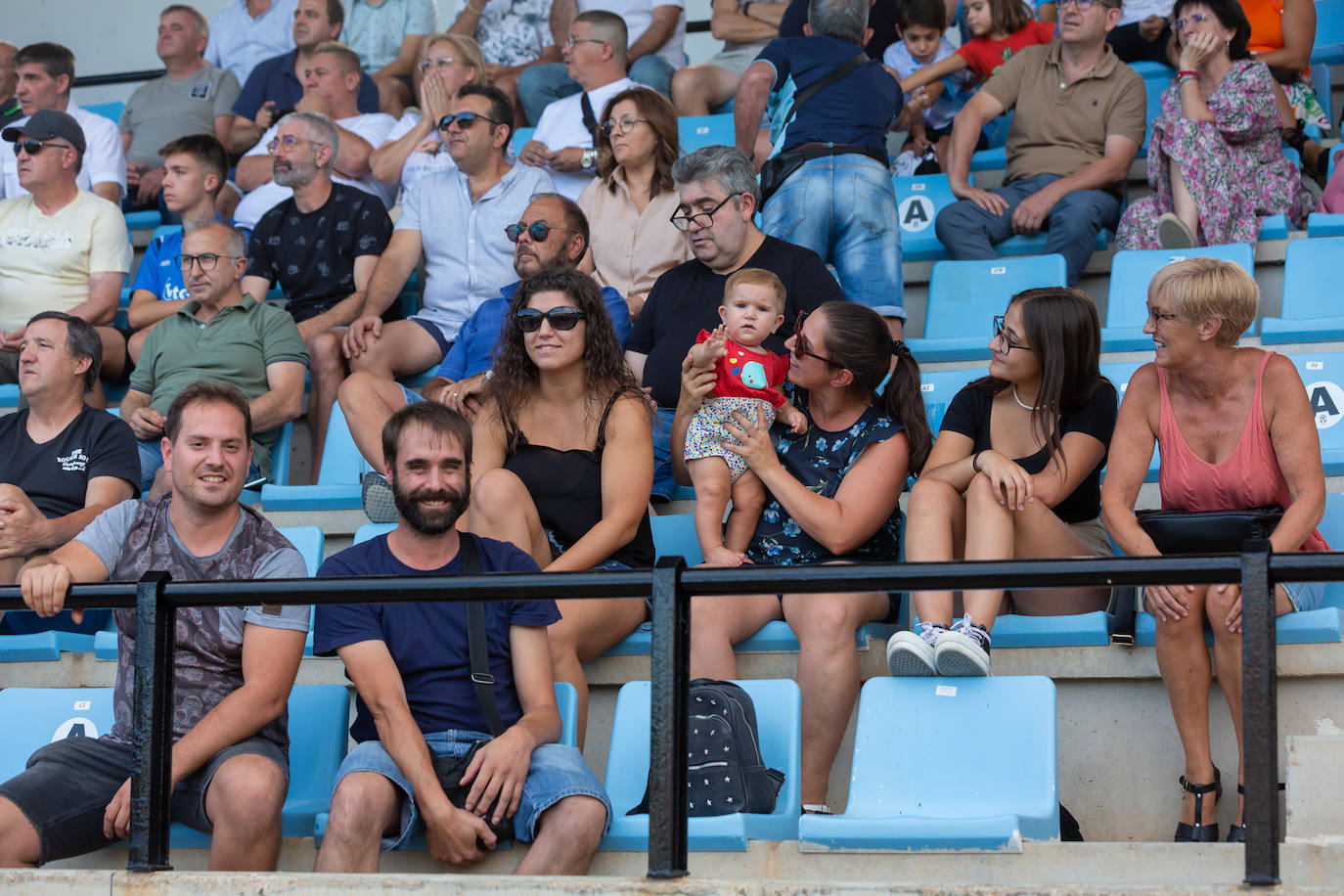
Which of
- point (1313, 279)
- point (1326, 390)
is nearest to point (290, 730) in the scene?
point (1326, 390)

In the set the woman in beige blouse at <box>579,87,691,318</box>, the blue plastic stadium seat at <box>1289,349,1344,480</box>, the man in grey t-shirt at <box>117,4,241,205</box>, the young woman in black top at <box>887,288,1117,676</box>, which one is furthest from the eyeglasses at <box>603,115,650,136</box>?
the man in grey t-shirt at <box>117,4,241,205</box>

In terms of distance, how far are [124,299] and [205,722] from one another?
396 cm

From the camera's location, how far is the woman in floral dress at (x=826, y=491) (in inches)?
126

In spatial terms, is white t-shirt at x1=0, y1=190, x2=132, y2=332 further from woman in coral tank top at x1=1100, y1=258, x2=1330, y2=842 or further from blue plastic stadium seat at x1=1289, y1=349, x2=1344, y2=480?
blue plastic stadium seat at x1=1289, y1=349, x2=1344, y2=480

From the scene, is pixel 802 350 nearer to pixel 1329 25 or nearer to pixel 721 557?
pixel 721 557

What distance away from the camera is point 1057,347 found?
362 centimetres

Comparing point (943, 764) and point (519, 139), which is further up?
point (519, 139)

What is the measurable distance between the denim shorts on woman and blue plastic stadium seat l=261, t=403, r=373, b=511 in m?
1.49

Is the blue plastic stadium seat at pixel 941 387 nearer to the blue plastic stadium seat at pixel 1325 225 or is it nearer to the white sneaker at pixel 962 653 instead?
the white sneaker at pixel 962 653

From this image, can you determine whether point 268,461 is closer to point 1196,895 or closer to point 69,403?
point 69,403

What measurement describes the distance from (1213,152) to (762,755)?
3039 mm

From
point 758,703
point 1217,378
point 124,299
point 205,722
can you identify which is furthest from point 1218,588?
point 124,299

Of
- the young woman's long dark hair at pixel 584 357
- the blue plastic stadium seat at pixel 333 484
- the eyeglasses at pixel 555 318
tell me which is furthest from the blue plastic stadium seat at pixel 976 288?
the blue plastic stadium seat at pixel 333 484

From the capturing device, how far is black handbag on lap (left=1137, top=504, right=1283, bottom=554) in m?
3.25
